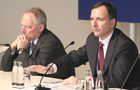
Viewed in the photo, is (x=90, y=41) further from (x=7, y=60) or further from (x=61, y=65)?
(x=7, y=60)

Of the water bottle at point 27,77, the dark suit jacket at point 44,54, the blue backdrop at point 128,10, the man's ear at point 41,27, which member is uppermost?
the blue backdrop at point 128,10

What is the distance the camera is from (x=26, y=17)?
4.26m

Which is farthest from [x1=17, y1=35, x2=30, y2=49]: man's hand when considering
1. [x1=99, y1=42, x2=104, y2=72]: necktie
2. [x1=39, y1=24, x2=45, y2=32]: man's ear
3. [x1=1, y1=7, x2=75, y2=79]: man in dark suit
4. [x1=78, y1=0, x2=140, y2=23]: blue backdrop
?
[x1=78, y1=0, x2=140, y2=23]: blue backdrop

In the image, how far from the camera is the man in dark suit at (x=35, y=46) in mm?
4160

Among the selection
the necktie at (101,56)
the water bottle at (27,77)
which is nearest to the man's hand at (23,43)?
the water bottle at (27,77)

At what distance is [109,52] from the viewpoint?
357 centimetres

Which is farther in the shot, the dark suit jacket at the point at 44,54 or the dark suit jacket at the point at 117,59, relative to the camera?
the dark suit jacket at the point at 44,54

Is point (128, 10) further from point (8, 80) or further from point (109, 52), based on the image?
point (8, 80)

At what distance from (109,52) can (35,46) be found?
1046mm

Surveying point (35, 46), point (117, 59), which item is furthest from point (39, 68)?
point (117, 59)

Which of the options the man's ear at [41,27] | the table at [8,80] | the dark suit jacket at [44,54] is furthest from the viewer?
the man's ear at [41,27]

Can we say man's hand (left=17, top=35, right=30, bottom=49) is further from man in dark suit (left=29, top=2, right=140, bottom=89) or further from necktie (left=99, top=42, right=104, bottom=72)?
necktie (left=99, top=42, right=104, bottom=72)

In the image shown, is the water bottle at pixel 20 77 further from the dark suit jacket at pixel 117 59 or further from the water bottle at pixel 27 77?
the dark suit jacket at pixel 117 59

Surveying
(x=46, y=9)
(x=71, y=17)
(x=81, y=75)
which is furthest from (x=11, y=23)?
(x=81, y=75)
